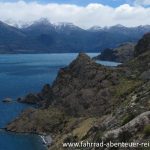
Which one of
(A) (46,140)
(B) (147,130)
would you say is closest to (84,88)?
(A) (46,140)

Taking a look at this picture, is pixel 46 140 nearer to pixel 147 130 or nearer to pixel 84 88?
pixel 84 88

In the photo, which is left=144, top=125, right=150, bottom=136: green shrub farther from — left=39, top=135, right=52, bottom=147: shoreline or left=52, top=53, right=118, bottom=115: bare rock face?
left=52, top=53, right=118, bottom=115: bare rock face

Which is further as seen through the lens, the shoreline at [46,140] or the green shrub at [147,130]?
the shoreline at [46,140]

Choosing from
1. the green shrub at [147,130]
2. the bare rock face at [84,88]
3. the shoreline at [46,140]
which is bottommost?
the shoreline at [46,140]

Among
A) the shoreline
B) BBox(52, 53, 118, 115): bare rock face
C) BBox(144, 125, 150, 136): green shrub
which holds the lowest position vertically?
the shoreline

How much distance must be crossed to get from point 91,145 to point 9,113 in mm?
137561

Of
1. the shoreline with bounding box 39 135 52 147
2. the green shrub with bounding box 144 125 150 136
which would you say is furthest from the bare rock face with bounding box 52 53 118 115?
the green shrub with bounding box 144 125 150 136

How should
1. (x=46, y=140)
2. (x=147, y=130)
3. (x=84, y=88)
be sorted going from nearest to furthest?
1. (x=147, y=130)
2. (x=46, y=140)
3. (x=84, y=88)

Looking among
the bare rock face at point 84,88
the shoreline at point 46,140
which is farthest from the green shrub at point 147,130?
the bare rock face at point 84,88

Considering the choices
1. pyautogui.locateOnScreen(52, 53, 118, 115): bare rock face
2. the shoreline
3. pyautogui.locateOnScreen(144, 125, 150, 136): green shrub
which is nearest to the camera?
pyautogui.locateOnScreen(144, 125, 150, 136): green shrub

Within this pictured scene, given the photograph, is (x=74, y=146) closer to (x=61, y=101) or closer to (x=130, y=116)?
(x=130, y=116)

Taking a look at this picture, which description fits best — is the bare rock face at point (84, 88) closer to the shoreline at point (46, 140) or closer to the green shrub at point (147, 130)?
the shoreline at point (46, 140)

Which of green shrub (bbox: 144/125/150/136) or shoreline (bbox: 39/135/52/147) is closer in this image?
green shrub (bbox: 144/125/150/136)

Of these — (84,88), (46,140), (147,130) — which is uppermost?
(147,130)
